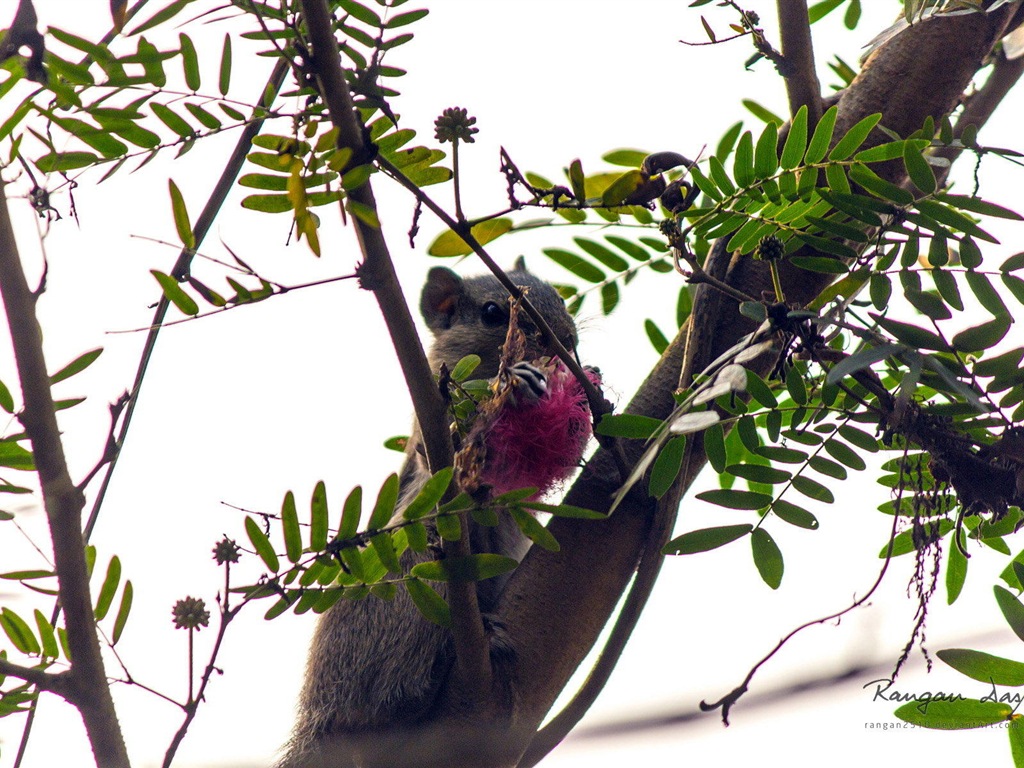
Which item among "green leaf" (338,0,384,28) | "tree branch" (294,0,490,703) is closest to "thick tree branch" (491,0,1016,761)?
"tree branch" (294,0,490,703)

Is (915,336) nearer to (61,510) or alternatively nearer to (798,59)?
(798,59)

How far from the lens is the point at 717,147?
366 cm

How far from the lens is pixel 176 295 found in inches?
98.3

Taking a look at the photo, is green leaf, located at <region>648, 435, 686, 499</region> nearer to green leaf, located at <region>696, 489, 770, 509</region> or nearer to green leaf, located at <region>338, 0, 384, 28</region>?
green leaf, located at <region>696, 489, 770, 509</region>

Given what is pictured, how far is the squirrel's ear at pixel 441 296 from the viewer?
570 cm

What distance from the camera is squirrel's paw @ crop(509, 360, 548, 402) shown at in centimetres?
286

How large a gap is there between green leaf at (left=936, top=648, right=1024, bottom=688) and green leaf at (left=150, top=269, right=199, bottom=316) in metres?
1.99

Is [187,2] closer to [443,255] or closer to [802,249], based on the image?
[443,255]

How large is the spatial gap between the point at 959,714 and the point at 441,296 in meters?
3.83

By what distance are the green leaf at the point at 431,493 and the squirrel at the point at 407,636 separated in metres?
0.26

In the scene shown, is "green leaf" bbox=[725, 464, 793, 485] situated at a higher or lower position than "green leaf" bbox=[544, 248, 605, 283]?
lower

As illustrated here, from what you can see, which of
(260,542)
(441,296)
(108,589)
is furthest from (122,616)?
(441,296)

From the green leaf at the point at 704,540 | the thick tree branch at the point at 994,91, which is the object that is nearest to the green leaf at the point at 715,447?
the green leaf at the point at 704,540

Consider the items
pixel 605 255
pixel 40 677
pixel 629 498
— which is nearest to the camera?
pixel 40 677
